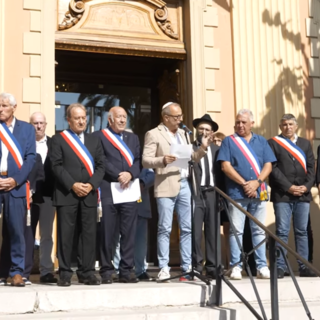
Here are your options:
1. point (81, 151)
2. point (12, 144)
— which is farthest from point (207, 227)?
point (12, 144)

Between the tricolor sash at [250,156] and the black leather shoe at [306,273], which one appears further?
the black leather shoe at [306,273]

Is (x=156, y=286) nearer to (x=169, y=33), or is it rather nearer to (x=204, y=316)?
(x=204, y=316)

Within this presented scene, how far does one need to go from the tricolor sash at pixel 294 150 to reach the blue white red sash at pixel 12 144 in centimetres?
303

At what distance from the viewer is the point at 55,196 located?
583cm

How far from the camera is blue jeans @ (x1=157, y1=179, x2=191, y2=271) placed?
245 inches

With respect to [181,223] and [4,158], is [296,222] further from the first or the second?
[4,158]

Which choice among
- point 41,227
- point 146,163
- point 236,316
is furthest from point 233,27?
point 236,316

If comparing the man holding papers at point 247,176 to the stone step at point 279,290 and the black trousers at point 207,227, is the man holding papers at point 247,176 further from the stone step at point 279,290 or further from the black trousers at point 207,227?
the stone step at point 279,290

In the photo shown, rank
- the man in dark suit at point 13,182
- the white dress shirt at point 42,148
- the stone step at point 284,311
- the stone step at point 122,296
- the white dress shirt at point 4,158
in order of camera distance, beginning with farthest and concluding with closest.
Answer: the white dress shirt at point 42,148 < the white dress shirt at point 4,158 < the man in dark suit at point 13,182 < the stone step at point 284,311 < the stone step at point 122,296

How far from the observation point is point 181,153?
6172 mm

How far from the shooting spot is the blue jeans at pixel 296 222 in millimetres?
7000

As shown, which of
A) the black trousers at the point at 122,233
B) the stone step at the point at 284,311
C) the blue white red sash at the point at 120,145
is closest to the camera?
the stone step at the point at 284,311

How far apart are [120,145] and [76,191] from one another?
828mm

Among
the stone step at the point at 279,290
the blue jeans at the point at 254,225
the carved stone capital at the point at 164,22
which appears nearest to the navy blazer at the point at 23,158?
the stone step at the point at 279,290
